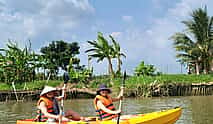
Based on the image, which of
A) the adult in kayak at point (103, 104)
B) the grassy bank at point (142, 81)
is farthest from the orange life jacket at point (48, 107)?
the grassy bank at point (142, 81)

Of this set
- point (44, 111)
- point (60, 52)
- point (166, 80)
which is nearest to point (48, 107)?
point (44, 111)

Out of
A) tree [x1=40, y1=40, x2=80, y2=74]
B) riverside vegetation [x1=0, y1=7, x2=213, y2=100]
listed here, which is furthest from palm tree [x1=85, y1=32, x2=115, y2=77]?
tree [x1=40, y1=40, x2=80, y2=74]

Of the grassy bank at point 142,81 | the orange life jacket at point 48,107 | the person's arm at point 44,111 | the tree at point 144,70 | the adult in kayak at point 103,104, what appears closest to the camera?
the person's arm at point 44,111

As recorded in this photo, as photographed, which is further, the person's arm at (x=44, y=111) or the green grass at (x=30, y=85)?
the green grass at (x=30, y=85)

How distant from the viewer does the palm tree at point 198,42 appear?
24.3 meters

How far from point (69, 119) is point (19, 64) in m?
17.6

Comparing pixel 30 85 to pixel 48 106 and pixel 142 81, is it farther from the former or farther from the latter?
pixel 48 106

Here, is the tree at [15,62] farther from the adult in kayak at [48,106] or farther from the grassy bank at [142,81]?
the adult in kayak at [48,106]

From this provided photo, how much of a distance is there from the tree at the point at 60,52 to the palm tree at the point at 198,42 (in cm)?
1157

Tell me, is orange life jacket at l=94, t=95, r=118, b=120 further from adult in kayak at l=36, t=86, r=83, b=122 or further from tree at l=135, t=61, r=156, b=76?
tree at l=135, t=61, r=156, b=76

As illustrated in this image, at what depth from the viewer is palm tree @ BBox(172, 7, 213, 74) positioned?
24312 millimetres

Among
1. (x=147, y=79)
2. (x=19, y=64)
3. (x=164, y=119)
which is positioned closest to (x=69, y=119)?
(x=164, y=119)

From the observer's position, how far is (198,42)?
2486 centimetres

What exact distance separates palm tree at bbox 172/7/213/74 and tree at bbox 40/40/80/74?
38.0 ft
